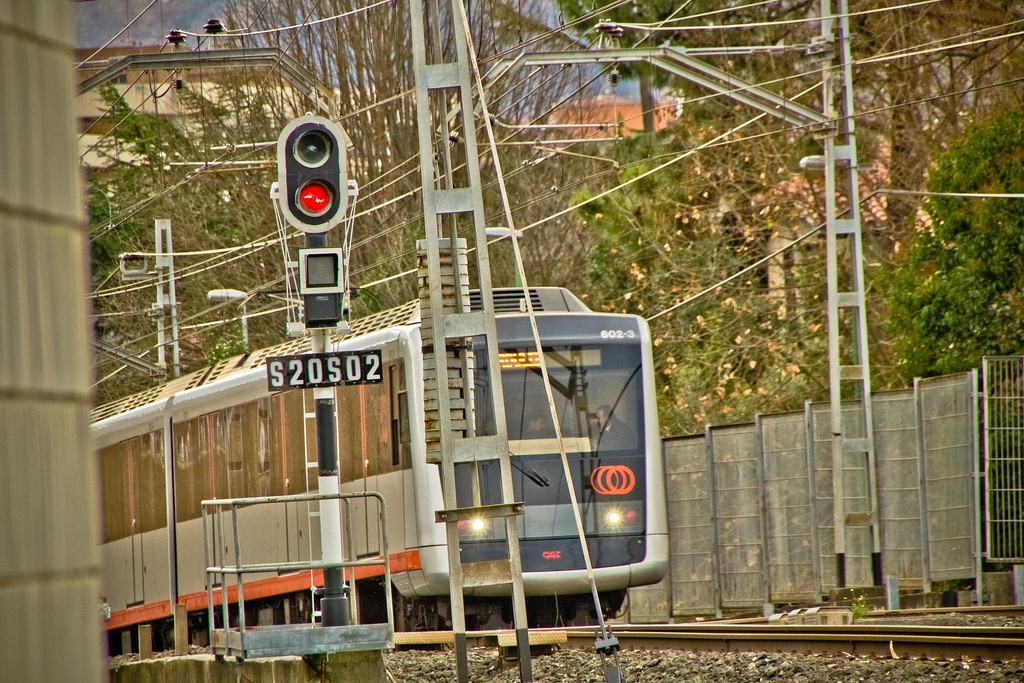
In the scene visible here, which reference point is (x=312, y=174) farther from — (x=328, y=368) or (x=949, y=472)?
(x=949, y=472)

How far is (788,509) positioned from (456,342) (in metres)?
9.93

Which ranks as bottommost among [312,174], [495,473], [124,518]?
[124,518]

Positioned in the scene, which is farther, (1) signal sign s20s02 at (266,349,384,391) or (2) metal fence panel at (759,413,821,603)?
(2) metal fence panel at (759,413,821,603)

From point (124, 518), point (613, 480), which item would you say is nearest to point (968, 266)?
point (613, 480)

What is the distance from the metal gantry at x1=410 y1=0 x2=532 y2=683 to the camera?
9805 millimetres

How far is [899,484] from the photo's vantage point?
1853cm

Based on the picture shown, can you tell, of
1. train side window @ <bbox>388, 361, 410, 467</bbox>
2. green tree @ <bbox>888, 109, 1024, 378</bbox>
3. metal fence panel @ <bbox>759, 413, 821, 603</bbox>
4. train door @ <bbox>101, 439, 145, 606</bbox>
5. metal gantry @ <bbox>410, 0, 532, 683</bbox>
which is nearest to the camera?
metal gantry @ <bbox>410, 0, 532, 683</bbox>

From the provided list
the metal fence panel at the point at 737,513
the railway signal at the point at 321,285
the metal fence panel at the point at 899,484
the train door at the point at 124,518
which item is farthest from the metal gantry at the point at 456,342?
the train door at the point at 124,518

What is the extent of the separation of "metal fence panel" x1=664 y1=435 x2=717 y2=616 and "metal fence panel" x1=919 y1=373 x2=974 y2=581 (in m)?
3.03

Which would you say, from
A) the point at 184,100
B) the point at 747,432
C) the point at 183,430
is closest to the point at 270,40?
the point at 184,100

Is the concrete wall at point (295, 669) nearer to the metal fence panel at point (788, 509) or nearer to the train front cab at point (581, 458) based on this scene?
the train front cab at point (581, 458)

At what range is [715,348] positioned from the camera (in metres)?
27.3

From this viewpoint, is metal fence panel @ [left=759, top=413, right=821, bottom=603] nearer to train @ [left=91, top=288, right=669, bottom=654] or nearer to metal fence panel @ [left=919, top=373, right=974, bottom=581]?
metal fence panel @ [left=919, top=373, right=974, bottom=581]

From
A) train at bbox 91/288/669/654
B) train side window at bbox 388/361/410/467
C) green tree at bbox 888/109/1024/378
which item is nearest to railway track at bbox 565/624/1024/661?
train at bbox 91/288/669/654
